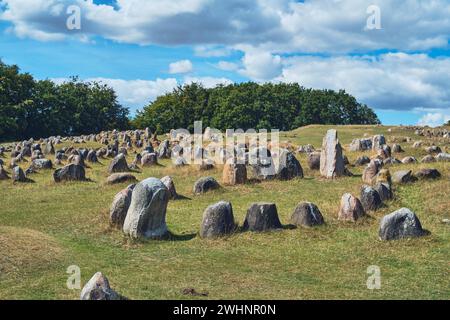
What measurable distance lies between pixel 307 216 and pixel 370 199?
2.86 metres

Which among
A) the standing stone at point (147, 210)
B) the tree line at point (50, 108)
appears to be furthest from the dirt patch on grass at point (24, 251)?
the tree line at point (50, 108)

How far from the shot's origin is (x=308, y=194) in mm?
21828

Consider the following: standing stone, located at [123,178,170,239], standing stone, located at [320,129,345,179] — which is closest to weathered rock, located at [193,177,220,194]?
standing stone, located at [320,129,345,179]

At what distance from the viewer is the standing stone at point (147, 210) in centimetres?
1556

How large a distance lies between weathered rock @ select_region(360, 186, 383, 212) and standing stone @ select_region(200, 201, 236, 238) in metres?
4.71

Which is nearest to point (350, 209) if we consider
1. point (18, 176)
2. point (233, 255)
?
point (233, 255)

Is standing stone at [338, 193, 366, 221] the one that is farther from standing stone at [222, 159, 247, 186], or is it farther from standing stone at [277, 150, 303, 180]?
standing stone at [277, 150, 303, 180]

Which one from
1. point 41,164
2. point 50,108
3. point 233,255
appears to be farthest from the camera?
point 50,108

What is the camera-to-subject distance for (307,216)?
16.5m

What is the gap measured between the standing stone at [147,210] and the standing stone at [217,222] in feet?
3.86

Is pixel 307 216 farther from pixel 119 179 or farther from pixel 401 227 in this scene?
pixel 119 179

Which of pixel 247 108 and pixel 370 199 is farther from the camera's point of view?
pixel 247 108

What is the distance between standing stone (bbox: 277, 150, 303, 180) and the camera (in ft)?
80.8

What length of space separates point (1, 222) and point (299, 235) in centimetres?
940
